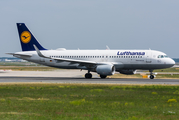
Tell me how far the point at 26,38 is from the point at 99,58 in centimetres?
1330

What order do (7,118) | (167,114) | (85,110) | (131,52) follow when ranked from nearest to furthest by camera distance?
1. (7,118)
2. (167,114)
3. (85,110)
4. (131,52)

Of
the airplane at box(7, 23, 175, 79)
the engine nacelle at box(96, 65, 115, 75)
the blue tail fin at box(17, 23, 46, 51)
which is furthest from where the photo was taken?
the blue tail fin at box(17, 23, 46, 51)

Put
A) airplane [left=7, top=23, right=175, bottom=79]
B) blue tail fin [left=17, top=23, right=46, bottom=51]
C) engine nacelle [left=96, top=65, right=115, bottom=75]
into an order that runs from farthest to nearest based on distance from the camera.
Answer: blue tail fin [left=17, top=23, right=46, bottom=51]
airplane [left=7, top=23, right=175, bottom=79]
engine nacelle [left=96, top=65, right=115, bottom=75]

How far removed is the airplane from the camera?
4538 centimetres

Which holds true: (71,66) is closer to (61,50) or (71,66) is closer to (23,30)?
(61,50)

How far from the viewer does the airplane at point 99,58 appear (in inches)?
1786

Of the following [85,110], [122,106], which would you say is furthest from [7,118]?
[122,106]

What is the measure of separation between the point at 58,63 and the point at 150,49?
588 inches

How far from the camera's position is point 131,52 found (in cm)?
4634

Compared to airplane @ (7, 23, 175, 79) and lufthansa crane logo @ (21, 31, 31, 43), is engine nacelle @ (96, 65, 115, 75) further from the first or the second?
lufthansa crane logo @ (21, 31, 31, 43)

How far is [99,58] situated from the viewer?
47875 millimetres

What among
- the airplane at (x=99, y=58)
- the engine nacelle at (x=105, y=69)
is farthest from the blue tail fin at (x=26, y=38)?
the engine nacelle at (x=105, y=69)

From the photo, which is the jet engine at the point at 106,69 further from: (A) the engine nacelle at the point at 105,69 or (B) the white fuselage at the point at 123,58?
(B) the white fuselage at the point at 123,58

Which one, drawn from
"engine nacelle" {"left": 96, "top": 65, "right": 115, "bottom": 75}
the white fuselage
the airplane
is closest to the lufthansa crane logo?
the airplane
